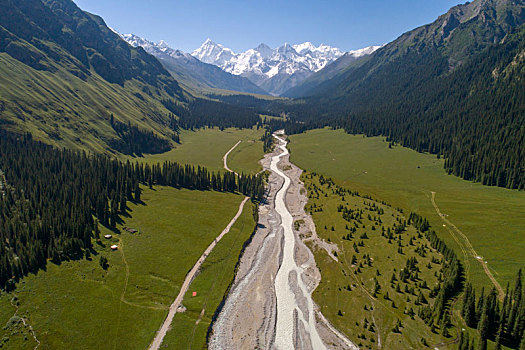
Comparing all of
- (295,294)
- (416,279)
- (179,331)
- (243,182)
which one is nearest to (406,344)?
(416,279)

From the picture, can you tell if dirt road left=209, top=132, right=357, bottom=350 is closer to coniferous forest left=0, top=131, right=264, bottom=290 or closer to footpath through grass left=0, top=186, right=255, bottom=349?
footpath through grass left=0, top=186, right=255, bottom=349

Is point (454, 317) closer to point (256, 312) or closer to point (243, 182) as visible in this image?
point (256, 312)

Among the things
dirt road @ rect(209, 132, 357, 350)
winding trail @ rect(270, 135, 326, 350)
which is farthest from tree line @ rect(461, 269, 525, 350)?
winding trail @ rect(270, 135, 326, 350)

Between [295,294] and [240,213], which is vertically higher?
[240,213]

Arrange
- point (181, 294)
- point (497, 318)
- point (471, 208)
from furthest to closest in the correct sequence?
1. point (471, 208)
2. point (181, 294)
3. point (497, 318)

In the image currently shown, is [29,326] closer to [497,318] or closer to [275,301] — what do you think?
[275,301]

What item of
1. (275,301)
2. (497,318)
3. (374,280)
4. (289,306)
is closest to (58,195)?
(275,301)
